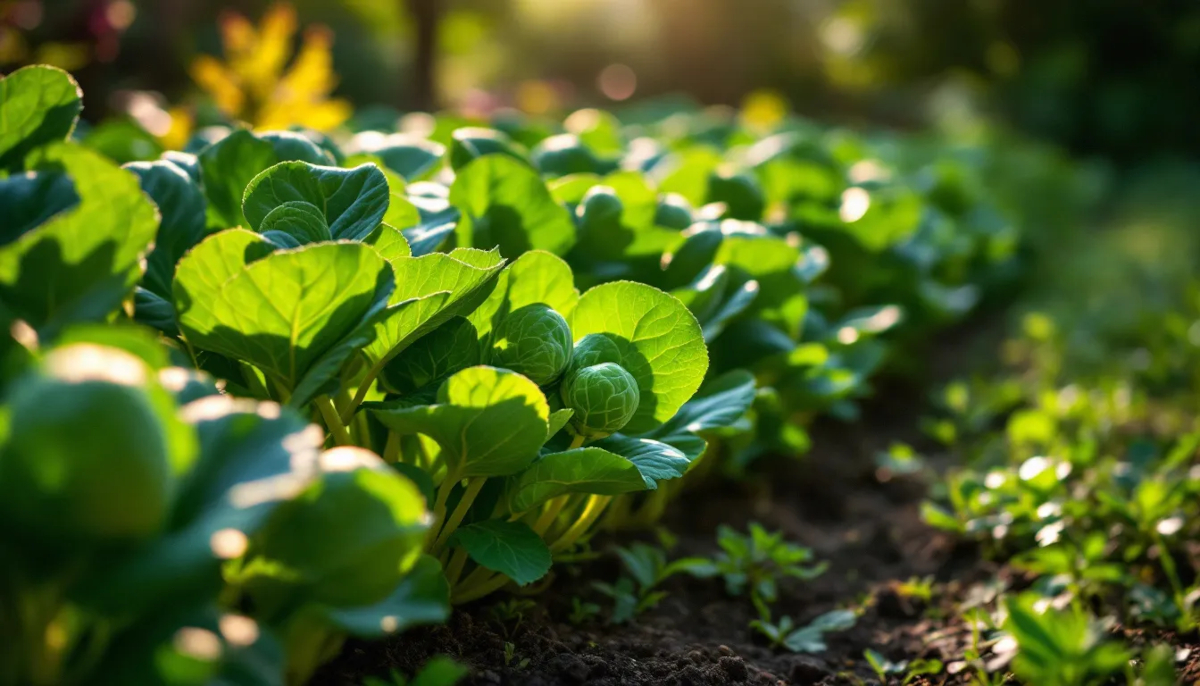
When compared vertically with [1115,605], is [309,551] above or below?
above

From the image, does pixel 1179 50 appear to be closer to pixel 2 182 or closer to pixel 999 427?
pixel 999 427

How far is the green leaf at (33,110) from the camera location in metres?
1.21

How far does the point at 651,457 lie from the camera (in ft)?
4.13

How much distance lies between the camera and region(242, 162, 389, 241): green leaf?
1.26 m

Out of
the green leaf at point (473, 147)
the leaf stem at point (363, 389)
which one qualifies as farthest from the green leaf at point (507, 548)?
the green leaf at point (473, 147)

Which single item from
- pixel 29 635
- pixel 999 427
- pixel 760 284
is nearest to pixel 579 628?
pixel 760 284

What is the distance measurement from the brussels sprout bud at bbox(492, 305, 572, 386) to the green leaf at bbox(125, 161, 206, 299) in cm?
49

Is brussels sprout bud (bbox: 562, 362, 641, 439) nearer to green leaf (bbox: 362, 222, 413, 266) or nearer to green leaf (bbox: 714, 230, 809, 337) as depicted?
green leaf (bbox: 362, 222, 413, 266)

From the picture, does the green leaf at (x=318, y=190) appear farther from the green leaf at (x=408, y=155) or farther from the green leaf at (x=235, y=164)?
the green leaf at (x=408, y=155)

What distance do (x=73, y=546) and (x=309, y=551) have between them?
0.19 metres

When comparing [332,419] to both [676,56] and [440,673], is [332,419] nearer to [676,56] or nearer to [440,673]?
[440,673]

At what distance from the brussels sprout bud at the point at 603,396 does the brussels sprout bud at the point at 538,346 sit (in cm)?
4

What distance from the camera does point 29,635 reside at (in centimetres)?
80

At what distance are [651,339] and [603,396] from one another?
134 millimetres
